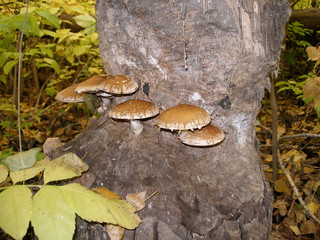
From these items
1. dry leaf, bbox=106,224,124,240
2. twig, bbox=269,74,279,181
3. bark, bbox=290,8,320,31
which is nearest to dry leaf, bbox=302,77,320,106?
twig, bbox=269,74,279,181

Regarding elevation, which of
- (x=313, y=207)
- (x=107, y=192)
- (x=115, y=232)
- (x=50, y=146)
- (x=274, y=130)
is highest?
(x=107, y=192)

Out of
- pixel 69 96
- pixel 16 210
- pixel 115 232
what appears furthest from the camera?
pixel 69 96

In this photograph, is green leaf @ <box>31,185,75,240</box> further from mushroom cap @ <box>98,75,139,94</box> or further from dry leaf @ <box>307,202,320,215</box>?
dry leaf @ <box>307,202,320,215</box>

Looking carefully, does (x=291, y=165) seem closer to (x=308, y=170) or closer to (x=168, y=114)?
(x=308, y=170)

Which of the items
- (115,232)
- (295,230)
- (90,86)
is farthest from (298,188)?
(90,86)

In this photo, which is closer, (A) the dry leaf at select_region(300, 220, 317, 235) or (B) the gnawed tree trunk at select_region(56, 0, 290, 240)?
(B) the gnawed tree trunk at select_region(56, 0, 290, 240)

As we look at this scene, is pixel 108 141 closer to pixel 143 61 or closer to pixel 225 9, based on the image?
pixel 143 61

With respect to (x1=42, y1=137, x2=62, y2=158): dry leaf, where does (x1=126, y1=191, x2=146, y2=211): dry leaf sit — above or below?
above

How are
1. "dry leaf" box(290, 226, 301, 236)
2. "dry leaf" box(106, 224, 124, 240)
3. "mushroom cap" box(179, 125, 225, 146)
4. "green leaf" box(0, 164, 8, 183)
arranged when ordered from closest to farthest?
"green leaf" box(0, 164, 8, 183), "dry leaf" box(106, 224, 124, 240), "mushroom cap" box(179, 125, 225, 146), "dry leaf" box(290, 226, 301, 236)
